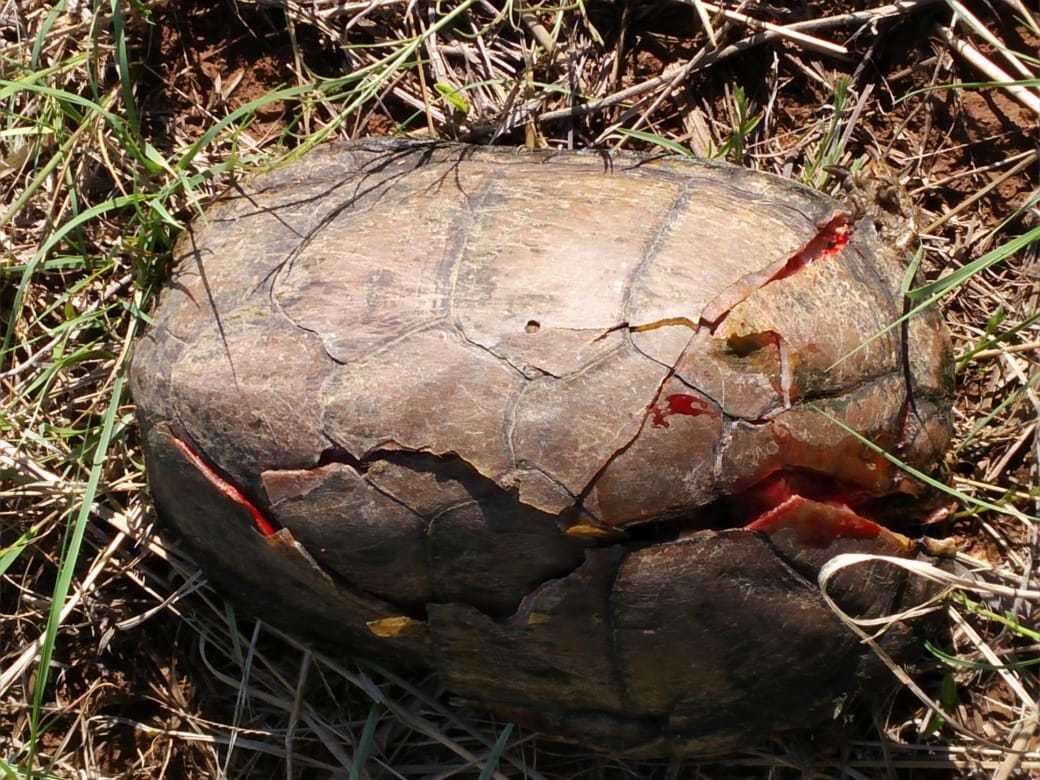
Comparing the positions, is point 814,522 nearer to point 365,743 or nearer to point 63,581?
point 365,743

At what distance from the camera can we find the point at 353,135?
3686 millimetres

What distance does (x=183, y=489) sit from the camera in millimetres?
2926

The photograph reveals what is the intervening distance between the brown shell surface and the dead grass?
533mm

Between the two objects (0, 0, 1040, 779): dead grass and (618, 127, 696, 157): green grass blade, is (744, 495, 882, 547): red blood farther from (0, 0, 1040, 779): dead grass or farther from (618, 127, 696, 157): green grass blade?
(618, 127, 696, 157): green grass blade

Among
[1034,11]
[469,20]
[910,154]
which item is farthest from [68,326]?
[1034,11]

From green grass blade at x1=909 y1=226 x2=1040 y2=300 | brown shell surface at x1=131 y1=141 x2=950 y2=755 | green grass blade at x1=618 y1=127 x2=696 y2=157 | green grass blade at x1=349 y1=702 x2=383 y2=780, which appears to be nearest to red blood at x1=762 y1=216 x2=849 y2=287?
brown shell surface at x1=131 y1=141 x2=950 y2=755

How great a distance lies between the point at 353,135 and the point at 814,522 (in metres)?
1.89

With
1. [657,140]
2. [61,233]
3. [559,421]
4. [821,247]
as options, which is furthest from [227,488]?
[657,140]

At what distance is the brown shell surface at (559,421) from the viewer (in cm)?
254

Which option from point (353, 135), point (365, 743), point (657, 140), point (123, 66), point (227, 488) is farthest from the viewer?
point (353, 135)

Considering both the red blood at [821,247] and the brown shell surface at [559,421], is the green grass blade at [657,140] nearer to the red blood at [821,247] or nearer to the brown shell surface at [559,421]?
the brown shell surface at [559,421]

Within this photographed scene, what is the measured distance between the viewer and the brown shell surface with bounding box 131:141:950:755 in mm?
2543

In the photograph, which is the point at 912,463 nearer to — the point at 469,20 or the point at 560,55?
the point at 560,55

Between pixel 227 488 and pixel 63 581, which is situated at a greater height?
pixel 227 488
